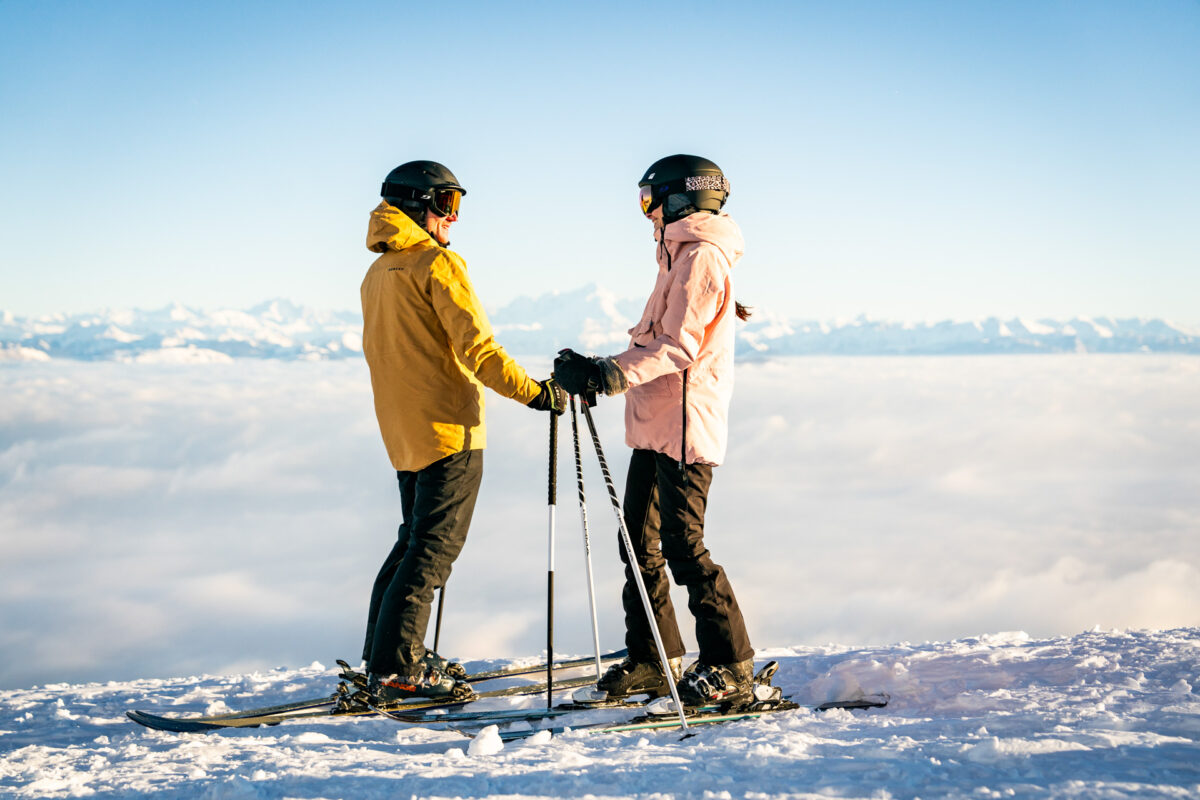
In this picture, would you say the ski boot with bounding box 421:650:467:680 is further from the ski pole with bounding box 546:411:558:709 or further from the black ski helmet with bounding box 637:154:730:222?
the black ski helmet with bounding box 637:154:730:222

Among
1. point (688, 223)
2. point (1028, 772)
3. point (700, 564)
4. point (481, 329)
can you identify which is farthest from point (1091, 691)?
point (481, 329)

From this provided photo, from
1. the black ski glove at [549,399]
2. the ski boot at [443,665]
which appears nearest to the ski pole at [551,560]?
the black ski glove at [549,399]

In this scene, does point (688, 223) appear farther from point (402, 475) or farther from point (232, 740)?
point (232, 740)

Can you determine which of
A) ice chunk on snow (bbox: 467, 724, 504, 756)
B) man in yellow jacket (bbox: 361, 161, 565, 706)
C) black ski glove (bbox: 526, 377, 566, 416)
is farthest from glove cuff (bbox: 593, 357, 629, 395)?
ice chunk on snow (bbox: 467, 724, 504, 756)

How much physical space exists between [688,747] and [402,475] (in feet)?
7.25

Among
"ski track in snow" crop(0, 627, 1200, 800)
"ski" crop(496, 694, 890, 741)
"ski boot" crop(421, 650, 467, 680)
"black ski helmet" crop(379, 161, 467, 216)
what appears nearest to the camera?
"ski track in snow" crop(0, 627, 1200, 800)

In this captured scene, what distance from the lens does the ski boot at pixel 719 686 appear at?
4273 millimetres

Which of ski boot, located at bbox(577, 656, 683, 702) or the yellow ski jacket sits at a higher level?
the yellow ski jacket

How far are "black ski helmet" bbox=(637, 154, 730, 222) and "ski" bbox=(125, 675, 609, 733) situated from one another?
284 centimetres

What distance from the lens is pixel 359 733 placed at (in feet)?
14.0

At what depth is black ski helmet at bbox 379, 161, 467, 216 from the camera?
468 cm

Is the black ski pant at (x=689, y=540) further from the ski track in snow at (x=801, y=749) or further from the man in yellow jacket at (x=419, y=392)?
the man in yellow jacket at (x=419, y=392)

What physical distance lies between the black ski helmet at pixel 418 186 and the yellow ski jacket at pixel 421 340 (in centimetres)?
8

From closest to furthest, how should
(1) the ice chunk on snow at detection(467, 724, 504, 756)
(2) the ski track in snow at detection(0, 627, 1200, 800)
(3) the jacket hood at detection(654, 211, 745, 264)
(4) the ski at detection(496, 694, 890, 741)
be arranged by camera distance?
(2) the ski track in snow at detection(0, 627, 1200, 800)
(1) the ice chunk on snow at detection(467, 724, 504, 756)
(4) the ski at detection(496, 694, 890, 741)
(3) the jacket hood at detection(654, 211, 745, 264)
